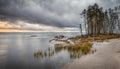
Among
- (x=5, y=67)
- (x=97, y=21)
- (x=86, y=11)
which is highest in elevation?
(x=86, y=11)

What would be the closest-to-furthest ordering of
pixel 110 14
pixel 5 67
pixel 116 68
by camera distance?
pixel 116 68 < pixel 5 67 < pixel 110 14

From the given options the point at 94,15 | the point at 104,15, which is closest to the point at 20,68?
the point at 94,15

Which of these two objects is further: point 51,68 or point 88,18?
point 88,18

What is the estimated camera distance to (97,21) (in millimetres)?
87688

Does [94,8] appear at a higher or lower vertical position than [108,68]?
higher

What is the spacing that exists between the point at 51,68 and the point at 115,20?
87.0 metres

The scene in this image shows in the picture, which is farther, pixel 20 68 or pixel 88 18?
pixel 88 18

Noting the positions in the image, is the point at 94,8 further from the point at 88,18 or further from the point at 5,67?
the point at 5,67

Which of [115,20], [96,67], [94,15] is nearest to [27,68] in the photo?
[96,67]

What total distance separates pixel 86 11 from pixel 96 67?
71.7 meters

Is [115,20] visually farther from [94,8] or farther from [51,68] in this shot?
[51,68]

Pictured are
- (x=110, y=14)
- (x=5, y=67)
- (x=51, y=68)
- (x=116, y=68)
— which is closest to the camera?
(x=116, y=68)

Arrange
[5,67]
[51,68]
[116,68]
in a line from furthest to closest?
1. [5,67]
2. [51,68]
3. [116,68]

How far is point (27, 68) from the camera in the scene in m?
21.9
